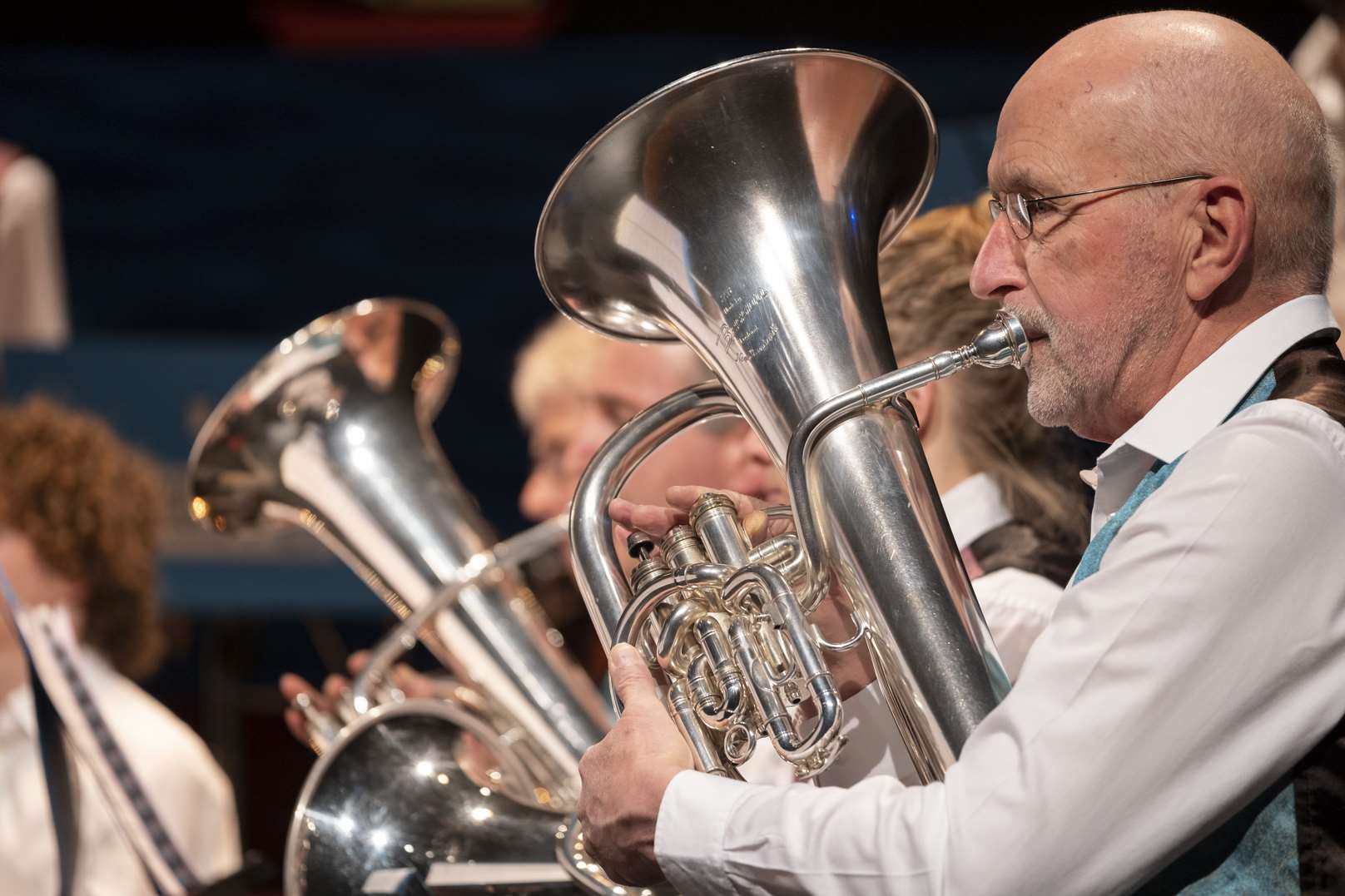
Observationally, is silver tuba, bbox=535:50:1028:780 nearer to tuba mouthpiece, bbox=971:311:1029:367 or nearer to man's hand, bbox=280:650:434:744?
tuba mouthpiece, bbox=971:311:1029:367

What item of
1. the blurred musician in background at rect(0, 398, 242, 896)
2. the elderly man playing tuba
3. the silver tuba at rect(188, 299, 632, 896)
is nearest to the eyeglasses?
the elderly man playing tuba

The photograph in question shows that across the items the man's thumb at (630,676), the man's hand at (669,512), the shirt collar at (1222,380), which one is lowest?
the man's thumb at (630,676)

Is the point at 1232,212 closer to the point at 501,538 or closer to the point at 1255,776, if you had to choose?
the point at 1255,776

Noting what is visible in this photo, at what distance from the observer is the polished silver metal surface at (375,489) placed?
7.54ft

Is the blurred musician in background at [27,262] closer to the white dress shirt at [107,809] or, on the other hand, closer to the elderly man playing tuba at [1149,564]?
the white dress shirt at [107,809]

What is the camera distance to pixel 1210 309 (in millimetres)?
1365

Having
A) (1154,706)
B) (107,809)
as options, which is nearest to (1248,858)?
(1154,706)

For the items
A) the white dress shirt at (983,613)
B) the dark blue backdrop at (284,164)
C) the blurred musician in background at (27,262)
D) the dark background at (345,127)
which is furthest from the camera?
the dark blue backdrop at (284,164)

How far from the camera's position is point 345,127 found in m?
5.55

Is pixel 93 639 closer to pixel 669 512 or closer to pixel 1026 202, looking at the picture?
pixel 669 512

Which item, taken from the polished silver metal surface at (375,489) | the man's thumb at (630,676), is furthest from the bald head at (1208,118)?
the polished silver metal surface at (375,489)

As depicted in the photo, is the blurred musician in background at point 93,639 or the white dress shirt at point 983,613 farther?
the blurred musician in background at point 93,639

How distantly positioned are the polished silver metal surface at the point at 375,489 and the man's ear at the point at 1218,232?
1.13m

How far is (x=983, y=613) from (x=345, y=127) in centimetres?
440
